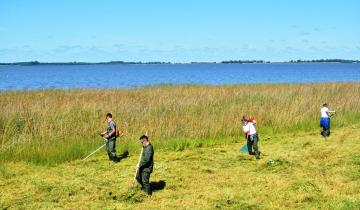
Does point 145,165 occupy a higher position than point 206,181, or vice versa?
point 145,165

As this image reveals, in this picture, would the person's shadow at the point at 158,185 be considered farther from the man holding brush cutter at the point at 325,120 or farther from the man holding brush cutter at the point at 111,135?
the man holding brush cutter at the point at 325,120

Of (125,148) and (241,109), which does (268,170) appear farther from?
(241,109)

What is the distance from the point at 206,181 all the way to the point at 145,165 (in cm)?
212

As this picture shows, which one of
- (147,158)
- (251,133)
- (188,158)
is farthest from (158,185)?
(251,133)

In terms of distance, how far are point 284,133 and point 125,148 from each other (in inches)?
292

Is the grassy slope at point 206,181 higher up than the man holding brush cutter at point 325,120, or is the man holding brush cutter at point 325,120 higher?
the man holding brush cutter at point 325,120

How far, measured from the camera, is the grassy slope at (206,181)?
10.5 meters

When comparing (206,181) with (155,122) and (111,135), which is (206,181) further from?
(155,122)

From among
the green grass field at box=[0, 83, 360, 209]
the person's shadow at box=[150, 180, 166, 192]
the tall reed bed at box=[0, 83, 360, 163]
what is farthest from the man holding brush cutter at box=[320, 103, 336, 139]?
the person's shadow at box=[150, 180, 166, 192]

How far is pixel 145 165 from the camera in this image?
10.9m

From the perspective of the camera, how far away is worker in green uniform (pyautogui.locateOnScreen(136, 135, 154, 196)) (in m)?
10.7

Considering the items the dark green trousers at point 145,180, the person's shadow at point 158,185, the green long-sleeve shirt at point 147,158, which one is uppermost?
the green long-sleeve shirt at point 147,158

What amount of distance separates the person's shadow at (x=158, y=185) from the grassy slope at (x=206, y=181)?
14 centimetres

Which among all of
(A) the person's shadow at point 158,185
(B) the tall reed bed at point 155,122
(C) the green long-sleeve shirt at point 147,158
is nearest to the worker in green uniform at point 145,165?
(C) the green long-sleeve shirt at point 147,158
